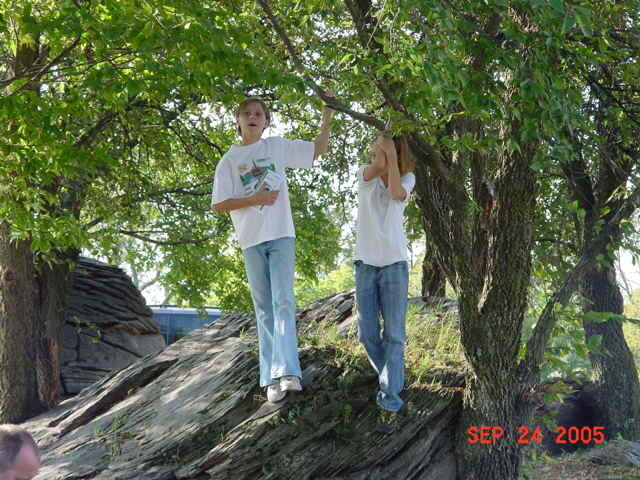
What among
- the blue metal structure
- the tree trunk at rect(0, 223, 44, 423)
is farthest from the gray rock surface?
the blue metal structure

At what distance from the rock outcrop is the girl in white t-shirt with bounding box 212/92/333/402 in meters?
7.06

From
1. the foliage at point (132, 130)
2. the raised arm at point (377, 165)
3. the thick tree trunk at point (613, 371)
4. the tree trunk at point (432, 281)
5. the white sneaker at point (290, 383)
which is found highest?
the foliage at point (132, 130)

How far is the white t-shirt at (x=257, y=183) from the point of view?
5.47 metres

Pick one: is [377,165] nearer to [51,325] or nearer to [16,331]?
[16,331]

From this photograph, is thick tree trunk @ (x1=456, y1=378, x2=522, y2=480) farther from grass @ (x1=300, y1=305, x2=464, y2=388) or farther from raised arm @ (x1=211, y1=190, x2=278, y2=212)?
raised arm @ (x1=211, y1=190, x2=278, y2=212)

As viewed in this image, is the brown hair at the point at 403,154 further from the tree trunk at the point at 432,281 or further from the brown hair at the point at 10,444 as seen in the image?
the tree trunk at the point at 432,281

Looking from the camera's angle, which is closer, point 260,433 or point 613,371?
point 260,433

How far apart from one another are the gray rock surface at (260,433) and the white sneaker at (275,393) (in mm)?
78

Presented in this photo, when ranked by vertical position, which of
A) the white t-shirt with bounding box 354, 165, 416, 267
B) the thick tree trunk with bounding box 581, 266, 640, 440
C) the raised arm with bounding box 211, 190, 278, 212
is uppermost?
the raised arm with bounding box 211, 190, 278, 212

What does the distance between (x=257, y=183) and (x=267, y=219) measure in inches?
11.7

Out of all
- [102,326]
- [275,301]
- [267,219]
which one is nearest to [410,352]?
[275,301]

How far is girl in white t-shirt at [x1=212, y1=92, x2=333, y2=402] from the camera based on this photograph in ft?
17.8

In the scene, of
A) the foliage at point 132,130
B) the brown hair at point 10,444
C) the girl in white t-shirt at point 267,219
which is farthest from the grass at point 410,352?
the brown hair at point 10,444

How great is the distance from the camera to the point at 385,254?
5582 mm
